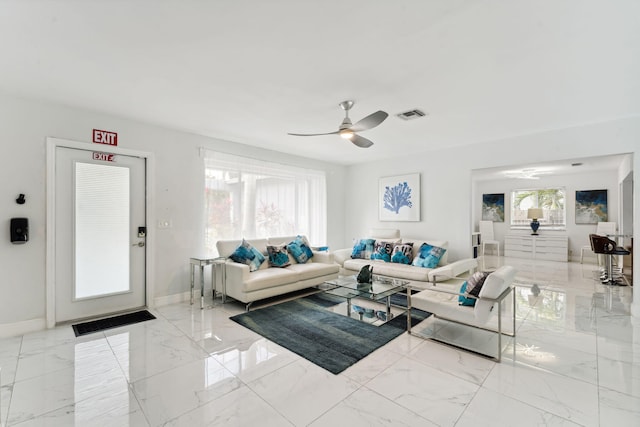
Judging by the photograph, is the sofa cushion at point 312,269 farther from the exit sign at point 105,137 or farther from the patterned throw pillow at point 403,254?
the exit sign at point 105,137

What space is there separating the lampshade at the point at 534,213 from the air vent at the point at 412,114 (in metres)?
6.10

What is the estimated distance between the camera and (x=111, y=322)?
3363 millimetres

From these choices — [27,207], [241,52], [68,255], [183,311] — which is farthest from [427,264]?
[27,207]

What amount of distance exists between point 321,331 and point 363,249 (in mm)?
→ 2713

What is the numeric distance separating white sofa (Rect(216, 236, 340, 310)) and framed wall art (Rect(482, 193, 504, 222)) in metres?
6.24

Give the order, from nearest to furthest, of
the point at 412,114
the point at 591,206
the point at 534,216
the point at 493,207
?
1. the point at 412,114
2. the point at 591,206
3. the point at 534,216
4. the point at 493,207

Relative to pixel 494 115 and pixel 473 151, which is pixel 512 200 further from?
pixel 494 115

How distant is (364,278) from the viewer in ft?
12.3

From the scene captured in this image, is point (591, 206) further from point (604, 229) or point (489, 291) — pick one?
point (489, 291)

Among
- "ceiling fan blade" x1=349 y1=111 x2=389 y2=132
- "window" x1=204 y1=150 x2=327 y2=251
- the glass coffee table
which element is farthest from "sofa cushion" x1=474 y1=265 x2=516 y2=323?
"window" x1=204 y1=150 x2=327 y2=251

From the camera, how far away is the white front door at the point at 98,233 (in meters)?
3.31

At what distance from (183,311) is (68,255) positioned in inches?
57.6

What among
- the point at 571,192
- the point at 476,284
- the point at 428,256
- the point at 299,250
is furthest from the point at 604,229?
the point at 299,250

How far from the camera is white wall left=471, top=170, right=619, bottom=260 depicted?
22.8 feet
